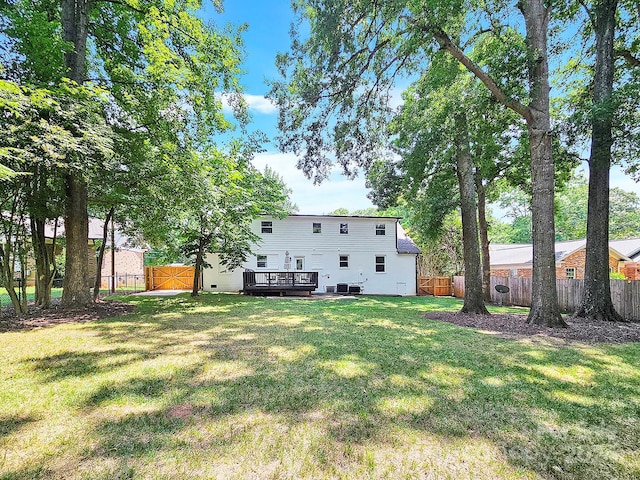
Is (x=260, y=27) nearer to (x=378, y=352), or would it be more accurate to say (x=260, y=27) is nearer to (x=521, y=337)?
(x=378, y=352)

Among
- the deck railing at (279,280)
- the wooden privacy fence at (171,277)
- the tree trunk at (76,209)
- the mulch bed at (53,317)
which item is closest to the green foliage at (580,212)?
the deck railing at (279,280)

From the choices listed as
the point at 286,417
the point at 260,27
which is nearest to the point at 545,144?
the point at 286,417

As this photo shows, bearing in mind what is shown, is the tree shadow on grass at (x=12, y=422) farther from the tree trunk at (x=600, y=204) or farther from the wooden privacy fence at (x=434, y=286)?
the wooden privacy fence at (x=434, y=286)

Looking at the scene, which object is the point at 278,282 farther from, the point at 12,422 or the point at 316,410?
the point at 12,422

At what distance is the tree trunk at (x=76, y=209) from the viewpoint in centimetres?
857

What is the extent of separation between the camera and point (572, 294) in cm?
1087

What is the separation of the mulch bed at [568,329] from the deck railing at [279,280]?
913 centimetres

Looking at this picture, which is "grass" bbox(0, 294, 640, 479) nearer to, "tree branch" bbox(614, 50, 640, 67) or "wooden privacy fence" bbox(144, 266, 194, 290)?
"tree branch" bbox(614, 50, 640, 67)

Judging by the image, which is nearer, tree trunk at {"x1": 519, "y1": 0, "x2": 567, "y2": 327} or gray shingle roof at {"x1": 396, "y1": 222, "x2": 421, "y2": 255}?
tree trunk at {"x1": 519, "y1": 0, "x2": 567, "y2": 327}

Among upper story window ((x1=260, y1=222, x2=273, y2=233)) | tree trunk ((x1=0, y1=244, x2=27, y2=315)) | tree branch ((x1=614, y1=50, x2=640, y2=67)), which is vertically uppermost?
tree branch ((x1=614, y1=50, x2=640, y2=67))

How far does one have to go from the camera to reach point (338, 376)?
3.95 meters

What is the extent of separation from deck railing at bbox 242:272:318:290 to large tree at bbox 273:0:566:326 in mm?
8232

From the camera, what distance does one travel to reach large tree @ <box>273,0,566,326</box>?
24.1 ft

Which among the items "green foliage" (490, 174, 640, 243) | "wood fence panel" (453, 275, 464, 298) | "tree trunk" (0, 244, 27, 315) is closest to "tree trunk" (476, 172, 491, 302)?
"wood fence panel" (453, 275, 464, 298)
